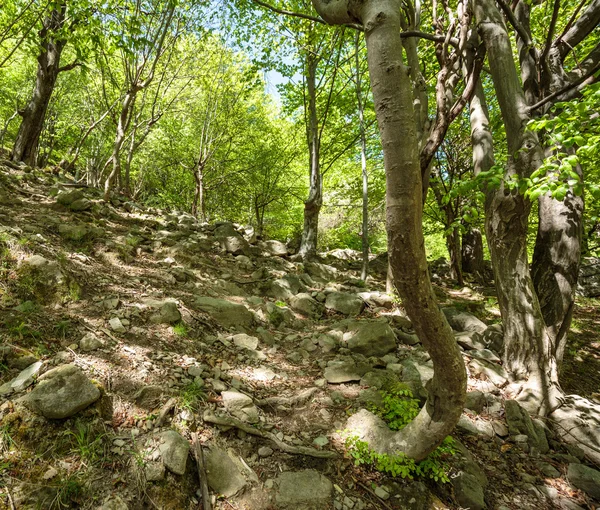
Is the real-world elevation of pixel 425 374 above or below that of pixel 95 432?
below

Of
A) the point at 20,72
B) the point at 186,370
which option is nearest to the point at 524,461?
the point at 186,370

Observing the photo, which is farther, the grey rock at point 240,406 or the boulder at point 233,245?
the boulder at point 233,245

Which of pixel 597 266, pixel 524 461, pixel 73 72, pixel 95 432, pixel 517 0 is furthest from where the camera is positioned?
pixel 73 72

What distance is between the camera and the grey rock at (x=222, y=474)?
239 centimetres

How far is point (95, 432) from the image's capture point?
2338 millimetres

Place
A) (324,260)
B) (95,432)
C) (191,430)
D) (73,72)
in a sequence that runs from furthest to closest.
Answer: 1. (73,72)
2. (324,260)
3. (191,430)
4. (95,432)

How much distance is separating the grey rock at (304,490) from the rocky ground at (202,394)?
0.01 meters

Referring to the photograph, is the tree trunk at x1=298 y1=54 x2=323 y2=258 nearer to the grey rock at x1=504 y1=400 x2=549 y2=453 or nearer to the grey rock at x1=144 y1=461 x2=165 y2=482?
the grey rock at x1=504 y1=400 x2=549 y2=453

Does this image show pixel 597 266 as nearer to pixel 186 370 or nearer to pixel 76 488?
pixel 186 370

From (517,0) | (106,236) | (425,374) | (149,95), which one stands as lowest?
(425,374)

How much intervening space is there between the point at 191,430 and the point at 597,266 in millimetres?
17678

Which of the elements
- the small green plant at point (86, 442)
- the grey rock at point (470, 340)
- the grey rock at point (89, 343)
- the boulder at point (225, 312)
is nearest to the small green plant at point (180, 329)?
the boulder at point (225, 312)

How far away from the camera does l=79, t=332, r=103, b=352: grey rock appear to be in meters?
3.04

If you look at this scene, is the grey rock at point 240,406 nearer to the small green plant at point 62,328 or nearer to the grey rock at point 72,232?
the small green plant at point 62,328
